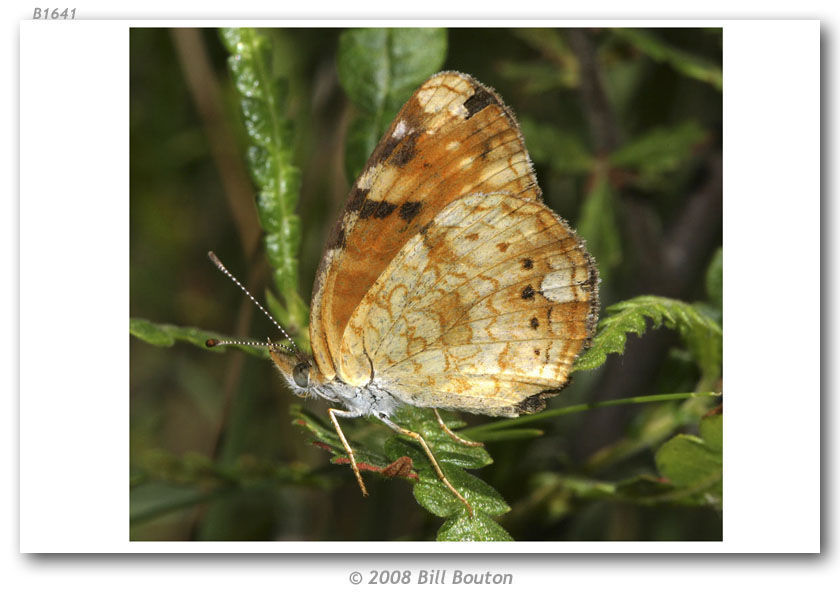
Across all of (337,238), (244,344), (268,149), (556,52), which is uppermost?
(556,52)

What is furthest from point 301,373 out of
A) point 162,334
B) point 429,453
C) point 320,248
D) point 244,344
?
point 320,248

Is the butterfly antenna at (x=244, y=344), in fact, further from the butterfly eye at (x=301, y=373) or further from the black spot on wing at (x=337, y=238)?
the black spot on wing at (x=337, y=238)

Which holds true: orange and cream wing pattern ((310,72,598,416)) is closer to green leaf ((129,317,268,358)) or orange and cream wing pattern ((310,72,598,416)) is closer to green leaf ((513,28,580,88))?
green leaf ((129,317,268,358))

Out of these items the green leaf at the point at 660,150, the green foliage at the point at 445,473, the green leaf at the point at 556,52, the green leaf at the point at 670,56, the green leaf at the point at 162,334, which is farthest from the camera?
the green leaf at the point at 556,52

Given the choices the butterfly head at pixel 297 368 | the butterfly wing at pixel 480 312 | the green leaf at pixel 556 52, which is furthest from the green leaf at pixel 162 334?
the green leaf at pixel 556 52

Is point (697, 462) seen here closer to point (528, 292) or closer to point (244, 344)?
point (528, 292)

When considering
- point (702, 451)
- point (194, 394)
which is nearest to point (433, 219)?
point (702, 451)

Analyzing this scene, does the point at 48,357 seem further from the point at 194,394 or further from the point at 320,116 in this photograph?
the point at 320,116
